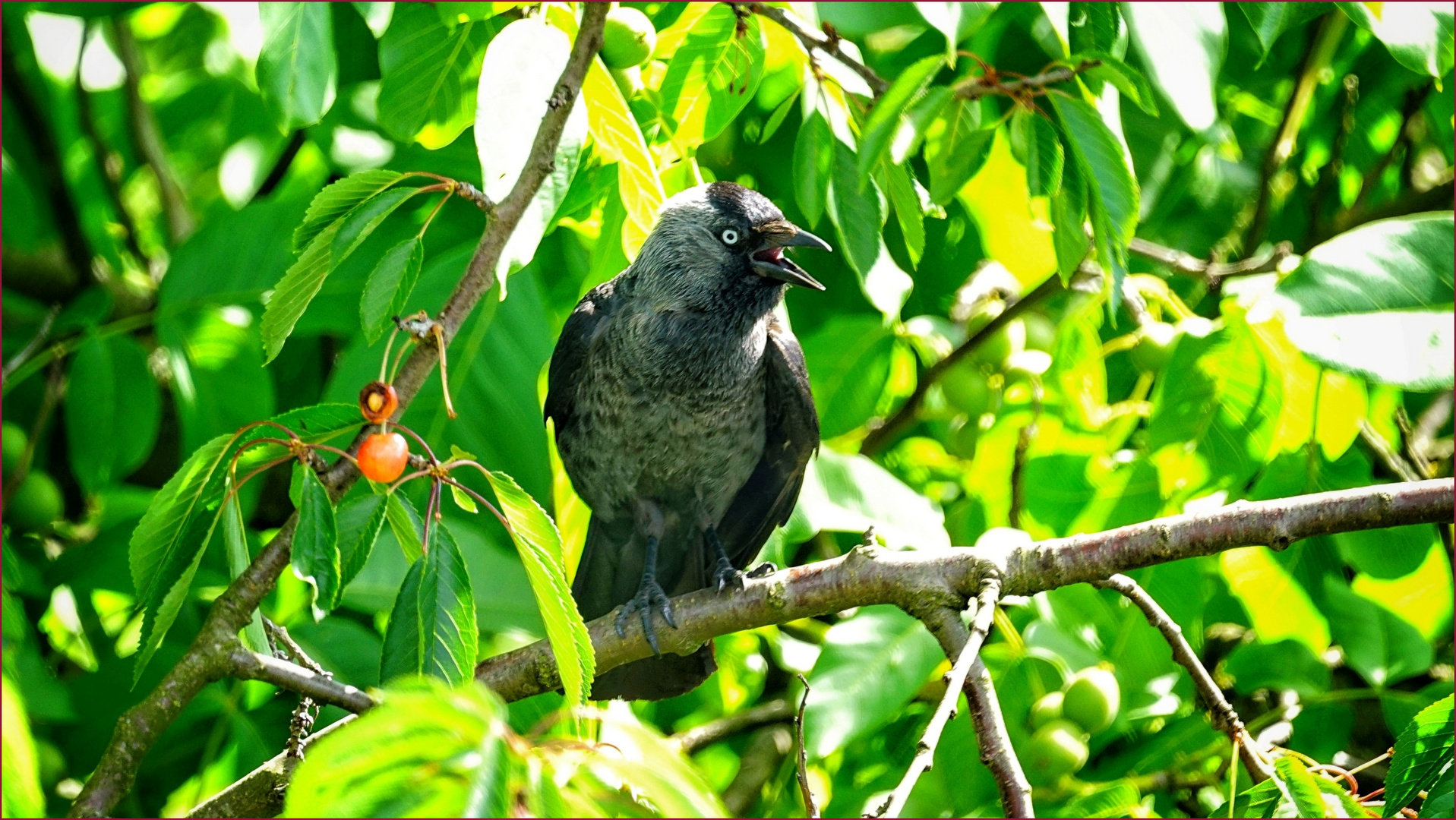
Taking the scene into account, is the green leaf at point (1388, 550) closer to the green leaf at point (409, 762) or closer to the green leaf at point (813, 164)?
the green leaf at point (813, 164)

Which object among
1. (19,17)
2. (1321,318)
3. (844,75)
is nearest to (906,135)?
(844,75)

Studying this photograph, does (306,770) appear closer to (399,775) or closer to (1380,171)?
(399,775)

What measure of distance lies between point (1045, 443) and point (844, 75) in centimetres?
117

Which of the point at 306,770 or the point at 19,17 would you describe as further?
the point at 19,17

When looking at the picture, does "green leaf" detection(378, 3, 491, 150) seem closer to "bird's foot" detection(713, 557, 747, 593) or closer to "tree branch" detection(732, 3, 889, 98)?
"tree branch" detection(732, 3, 889, 98)

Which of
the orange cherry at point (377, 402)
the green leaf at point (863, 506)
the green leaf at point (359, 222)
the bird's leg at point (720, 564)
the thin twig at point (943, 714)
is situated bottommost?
the bird's leg at point (720, 564)

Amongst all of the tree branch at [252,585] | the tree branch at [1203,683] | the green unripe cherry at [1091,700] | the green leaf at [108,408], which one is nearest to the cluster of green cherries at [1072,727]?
the green unripe cherry at [1091,700]

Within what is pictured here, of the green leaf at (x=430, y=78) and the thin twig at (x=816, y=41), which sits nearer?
the thin twig at (x=816, y=41)

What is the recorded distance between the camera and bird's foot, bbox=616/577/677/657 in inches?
111

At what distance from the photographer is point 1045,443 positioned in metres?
3.36

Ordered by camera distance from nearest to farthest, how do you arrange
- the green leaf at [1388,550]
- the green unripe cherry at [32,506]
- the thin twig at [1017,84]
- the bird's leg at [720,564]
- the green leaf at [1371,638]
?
the thin twig at [1017,84] → the green leaf at [1388,550] → the green leaf at [1371,638] → the bird's leg at [720,564] → the green unripe cherry at [32,506]

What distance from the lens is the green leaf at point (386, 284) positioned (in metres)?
2.14

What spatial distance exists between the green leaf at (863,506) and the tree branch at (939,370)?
2.15 feet

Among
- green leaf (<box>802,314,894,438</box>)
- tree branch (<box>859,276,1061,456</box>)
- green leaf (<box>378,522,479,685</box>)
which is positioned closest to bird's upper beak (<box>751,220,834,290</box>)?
green leaf (<box>802,314,894,438</box>)
